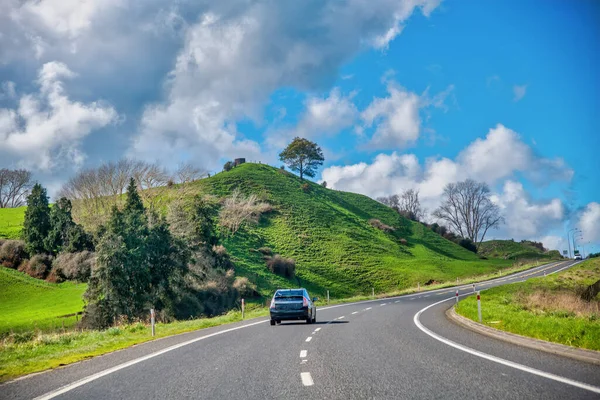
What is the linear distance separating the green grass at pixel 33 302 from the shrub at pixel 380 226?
2768 inches

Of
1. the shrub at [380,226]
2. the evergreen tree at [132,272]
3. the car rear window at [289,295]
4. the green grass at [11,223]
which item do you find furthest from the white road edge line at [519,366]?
the shrub at [380,226]

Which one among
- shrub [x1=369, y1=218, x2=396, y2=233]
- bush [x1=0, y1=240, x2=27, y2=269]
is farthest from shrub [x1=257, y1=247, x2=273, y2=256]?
shrub [x1=369, y1=218, x2=396, y2=233]

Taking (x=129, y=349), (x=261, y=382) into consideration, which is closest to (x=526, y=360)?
(x=261, y=382)

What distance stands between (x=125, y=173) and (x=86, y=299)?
39.8 meters

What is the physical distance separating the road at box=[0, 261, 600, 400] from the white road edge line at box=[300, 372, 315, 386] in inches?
0.6

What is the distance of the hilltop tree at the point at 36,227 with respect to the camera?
228ft

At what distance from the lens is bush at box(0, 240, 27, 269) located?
67.9 m

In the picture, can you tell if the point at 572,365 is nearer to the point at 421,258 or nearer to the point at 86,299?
the point at 86,299

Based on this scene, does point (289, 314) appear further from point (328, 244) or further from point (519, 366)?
point (328, 244)

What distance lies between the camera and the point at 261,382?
827 cm

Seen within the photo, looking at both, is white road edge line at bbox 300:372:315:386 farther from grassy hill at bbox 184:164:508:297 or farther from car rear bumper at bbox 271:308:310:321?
grassy hill at bbox 184:164:508:297

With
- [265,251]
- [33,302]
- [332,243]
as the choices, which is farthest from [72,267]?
[332,243]

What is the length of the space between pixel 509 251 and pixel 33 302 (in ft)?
379

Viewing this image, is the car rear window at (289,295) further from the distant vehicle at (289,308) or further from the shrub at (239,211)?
the shrub at (239,211)
